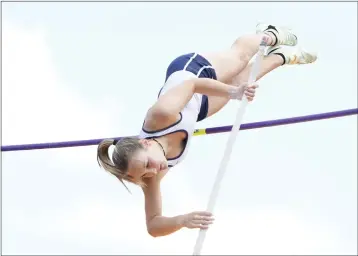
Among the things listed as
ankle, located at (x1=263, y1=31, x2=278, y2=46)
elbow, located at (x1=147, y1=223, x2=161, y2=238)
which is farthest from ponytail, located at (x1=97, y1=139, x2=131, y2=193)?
ankle, located at (x1=263, y1=31, x2=278, y2=46)

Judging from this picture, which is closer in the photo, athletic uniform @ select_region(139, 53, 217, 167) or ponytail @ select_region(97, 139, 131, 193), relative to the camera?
ponytail @ select_region(97, 139, 131, 193)

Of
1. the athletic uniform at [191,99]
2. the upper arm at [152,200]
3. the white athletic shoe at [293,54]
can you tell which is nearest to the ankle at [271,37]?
the white athletic shoe at [293,54]

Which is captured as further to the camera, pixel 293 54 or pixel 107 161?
pixel 293 54

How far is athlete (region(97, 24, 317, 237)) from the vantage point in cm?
561

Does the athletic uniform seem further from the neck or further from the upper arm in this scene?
the upper arm

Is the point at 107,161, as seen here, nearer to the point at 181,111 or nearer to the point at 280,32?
the point at 181,111

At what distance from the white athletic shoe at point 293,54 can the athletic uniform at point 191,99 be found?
1.61 feet

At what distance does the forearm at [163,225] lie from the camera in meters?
5.53

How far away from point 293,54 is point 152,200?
148 centimetres

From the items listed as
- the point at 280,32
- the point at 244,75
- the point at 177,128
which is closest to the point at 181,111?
the point at 177,128

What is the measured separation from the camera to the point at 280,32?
6531mm

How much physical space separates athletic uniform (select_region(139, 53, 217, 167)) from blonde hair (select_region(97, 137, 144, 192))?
19 cm

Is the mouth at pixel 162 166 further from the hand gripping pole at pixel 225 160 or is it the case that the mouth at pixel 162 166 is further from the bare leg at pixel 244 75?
the bare leg at pixel 244 75

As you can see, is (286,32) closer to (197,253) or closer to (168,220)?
(168,220)
